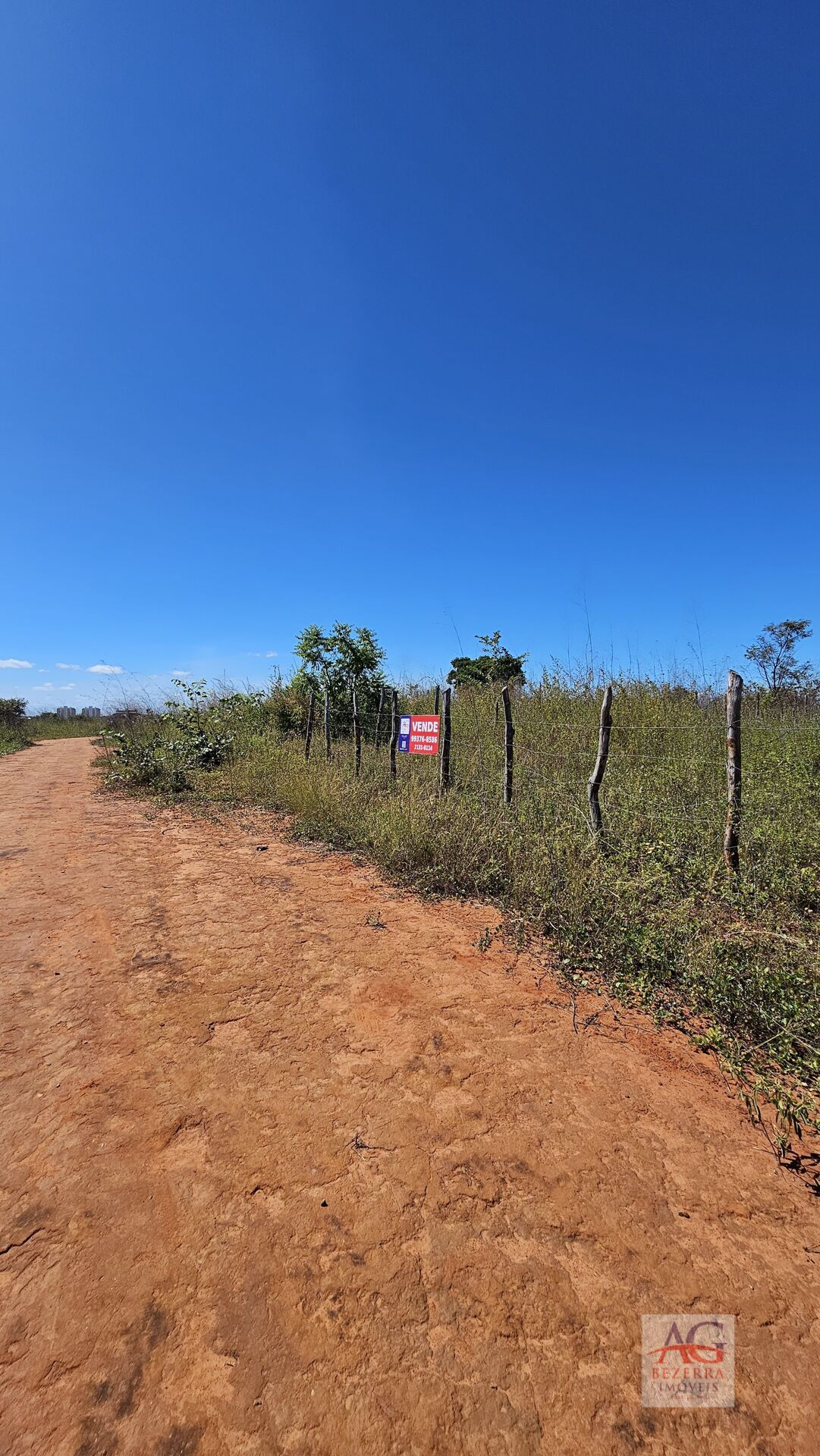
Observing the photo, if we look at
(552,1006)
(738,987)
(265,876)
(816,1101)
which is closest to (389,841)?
(265,876)

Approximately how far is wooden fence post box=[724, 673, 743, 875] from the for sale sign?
298cm

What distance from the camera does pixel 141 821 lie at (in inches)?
250

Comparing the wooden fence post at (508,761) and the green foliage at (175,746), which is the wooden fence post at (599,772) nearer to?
the wooden fence post at (508,761)

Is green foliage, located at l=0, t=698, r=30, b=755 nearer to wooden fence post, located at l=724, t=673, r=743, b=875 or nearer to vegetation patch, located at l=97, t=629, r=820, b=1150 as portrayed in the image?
vegetation patch, located at l=97, t=629, r=820, b=1150

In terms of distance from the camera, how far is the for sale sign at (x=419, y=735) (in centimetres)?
617

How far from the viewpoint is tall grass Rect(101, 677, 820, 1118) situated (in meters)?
2.63

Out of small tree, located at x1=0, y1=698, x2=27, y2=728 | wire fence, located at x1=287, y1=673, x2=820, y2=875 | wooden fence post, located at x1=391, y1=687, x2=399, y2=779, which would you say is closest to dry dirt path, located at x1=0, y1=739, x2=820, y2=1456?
wire fence, located at x1=287, y1=673, x2=820, y2=875

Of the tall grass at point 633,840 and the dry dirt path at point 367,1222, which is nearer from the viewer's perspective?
the dry dirt path at point 367,1222

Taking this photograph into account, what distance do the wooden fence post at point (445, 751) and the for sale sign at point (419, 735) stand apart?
0.31ft

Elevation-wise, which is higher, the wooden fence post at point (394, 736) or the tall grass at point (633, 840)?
the wooden fence post at point (394, 736)

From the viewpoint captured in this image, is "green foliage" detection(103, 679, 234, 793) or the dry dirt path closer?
the dry dirt path

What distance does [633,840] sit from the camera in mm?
4145

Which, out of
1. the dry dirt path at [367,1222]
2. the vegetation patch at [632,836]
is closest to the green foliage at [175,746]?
the vegetation patch at [632,836]

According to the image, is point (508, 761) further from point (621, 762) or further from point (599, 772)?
point (621, 762)
